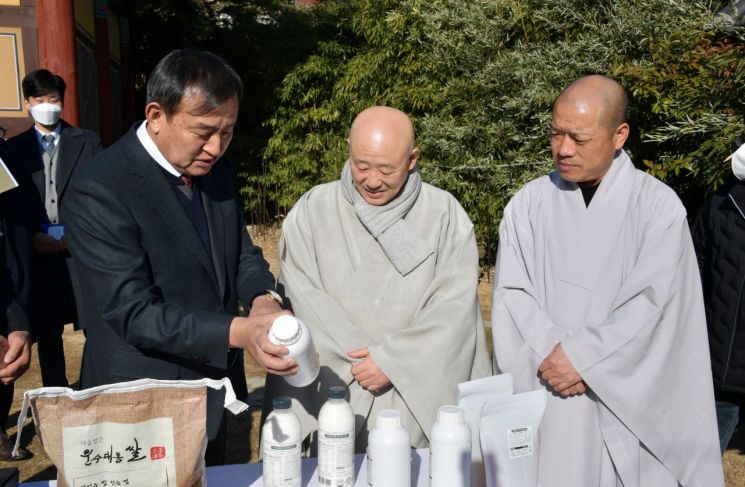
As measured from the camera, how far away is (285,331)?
1.44 m

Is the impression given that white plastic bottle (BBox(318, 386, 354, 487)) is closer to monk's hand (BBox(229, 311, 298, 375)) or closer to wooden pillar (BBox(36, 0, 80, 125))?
monk's hand (BBox(229, 311, 298, 375))

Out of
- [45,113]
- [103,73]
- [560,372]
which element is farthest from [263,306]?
[103,73]

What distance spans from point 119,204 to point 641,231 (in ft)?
5.30

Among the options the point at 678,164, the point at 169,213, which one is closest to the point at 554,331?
the point at 169,213

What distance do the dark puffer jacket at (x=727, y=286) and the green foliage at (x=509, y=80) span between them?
3.30 feet

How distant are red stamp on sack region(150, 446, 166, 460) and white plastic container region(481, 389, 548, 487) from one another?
0.68 meters

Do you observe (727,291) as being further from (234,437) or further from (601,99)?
(234,437)

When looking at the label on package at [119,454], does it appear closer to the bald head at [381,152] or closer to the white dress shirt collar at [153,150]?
the white dress shirt collar at [153,150]

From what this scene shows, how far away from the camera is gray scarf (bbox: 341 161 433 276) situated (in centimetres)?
222

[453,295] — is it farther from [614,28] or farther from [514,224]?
[614,28]

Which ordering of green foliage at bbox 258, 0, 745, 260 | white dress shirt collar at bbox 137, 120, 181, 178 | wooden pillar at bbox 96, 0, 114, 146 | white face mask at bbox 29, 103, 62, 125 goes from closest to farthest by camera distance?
1. white dress shirt collar at bbox 137, 120, 181, 178
2. white face mask at bbox 29, 103, 62, 125
3. green foliage at bbox 258, 0, 745, 260
4. wooden pillar at bbox 96, 0, 114, 146

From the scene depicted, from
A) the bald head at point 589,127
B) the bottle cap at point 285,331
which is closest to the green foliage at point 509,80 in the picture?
the bald head at point 589,127

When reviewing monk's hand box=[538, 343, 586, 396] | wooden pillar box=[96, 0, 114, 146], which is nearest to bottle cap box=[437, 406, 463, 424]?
monk's hand box=[538, 343, 586, 396]

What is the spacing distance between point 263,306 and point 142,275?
0.33m
